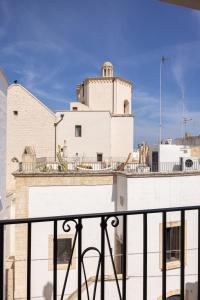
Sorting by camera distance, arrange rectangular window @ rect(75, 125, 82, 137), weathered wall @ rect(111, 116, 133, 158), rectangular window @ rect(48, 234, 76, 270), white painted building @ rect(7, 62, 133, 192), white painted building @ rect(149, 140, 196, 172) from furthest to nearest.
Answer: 1. weathered wall @ rect(111, 116, 133, 158)
2. rectangular window @ rect(75, 125, 82, 137)
3. white painted building @ rect(7, 62, 133, 192)
4. white painted building @ rect(149, 140, 196, 172)
5. rectangular window @ rect(48, 234, 76, 270)

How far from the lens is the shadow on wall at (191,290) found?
9.81 meters

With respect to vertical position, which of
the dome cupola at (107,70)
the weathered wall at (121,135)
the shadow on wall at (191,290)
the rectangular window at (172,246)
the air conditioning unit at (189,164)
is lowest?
the shadow on wall at (191,290)

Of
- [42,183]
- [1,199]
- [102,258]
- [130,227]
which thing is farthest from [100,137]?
[102,258]

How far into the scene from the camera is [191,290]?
1002 cm

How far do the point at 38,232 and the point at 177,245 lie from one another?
4.99 m

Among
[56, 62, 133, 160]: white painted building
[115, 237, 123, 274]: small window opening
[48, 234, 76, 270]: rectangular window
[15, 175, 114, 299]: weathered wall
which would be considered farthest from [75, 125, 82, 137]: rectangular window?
[48, 234, 76, 270]: rectangular window

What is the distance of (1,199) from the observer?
8.95 metres

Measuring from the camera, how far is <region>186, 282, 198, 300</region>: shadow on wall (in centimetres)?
981

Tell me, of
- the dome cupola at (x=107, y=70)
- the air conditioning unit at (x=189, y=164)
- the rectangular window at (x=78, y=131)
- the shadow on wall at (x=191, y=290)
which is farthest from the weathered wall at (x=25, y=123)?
the shadow on wall at (x=191, y=290)

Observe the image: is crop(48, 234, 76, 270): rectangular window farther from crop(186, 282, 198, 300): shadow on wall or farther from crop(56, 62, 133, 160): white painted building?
crop(56, 62, 133, 160): white painted building

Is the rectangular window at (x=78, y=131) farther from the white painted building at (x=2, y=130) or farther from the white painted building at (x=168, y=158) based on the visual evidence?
the white painted building at (x=2, y=130)

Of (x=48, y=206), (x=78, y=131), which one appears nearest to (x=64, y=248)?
(x=48, y=206)

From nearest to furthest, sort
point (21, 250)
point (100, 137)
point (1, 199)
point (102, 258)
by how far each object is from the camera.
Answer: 1. point (102, 258)
2. point (1, 199)
3. point (21, 250)
4. point (100, 137)

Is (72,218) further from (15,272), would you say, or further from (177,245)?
(15,272)
